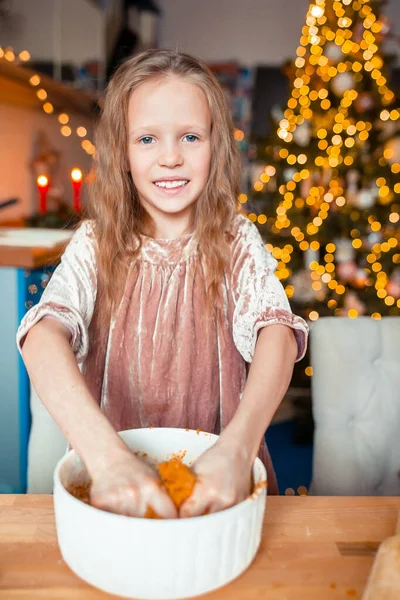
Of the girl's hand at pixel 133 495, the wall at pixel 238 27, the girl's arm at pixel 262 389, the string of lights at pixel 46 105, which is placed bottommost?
the girl's hand at pixel 133 495

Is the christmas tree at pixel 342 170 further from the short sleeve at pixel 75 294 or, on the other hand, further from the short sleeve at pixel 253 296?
the short sleeve at pixel 75 294

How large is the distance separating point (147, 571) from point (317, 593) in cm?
17

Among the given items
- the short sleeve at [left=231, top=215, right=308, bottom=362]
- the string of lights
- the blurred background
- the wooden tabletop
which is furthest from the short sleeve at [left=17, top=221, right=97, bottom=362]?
the blurred background

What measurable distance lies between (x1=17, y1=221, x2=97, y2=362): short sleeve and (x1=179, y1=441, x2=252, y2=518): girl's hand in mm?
341

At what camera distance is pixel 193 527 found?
18.4 inches

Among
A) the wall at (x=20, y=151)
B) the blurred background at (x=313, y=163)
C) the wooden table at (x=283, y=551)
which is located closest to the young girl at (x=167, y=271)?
the wooden table at (x=283, y=551)

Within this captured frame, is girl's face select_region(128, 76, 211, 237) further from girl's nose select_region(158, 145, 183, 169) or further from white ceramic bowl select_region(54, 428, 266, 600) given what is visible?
white ceramic bowl select_region(54, 428, 266, 600)

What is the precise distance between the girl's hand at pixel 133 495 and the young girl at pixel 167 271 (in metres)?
0.32

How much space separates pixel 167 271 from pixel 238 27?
4.05 meters

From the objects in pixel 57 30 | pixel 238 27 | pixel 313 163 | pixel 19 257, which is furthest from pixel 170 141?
pixel 238 27

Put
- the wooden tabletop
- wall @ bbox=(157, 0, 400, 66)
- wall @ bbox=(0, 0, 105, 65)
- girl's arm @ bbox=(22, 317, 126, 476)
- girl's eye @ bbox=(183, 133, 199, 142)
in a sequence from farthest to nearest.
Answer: wall @ bbox=(157, 0, 400, 66)
wall @ bbox=(0, 0, 105, 65)
the wooden tabletop
girl's eye @ bbox=(183, 133, 199, 142)
girl's arm @ bbox=(22, 317, 126, 476)

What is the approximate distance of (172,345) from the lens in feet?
3.35

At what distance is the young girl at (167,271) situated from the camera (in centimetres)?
91

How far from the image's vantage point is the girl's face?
904mm
